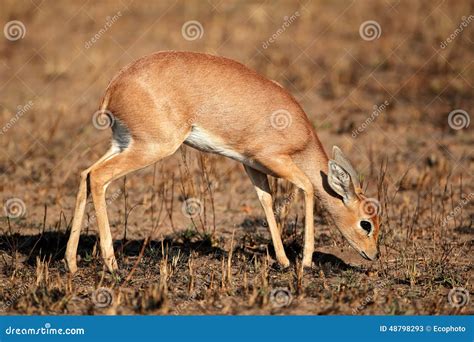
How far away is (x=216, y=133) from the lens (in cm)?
762

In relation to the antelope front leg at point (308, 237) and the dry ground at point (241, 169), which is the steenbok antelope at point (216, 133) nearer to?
the antelope front leg at point (308, 237)

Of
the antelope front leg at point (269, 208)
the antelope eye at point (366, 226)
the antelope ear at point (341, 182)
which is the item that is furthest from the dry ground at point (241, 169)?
the antelope ear at point (341, 182)

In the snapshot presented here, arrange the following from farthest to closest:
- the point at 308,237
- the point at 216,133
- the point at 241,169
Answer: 1. the point at 241,169
2. the point at 308,237
3. the point at 216,133

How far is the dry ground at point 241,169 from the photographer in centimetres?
704

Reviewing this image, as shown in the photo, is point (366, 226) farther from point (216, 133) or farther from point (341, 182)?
point (216, 133)

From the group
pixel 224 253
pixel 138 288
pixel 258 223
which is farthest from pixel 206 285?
pixel 258 223

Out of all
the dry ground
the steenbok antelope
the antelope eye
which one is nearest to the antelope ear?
the steenbok antelope

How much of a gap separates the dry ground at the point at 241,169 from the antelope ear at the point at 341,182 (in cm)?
66

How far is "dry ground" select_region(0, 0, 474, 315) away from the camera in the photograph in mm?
7035

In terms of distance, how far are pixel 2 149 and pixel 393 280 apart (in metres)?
6.69

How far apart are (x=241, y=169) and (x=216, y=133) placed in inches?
149

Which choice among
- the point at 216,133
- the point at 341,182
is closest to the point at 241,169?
the point at 341,182

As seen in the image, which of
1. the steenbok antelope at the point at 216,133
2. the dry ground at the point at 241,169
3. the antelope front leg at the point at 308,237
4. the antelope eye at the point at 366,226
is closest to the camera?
the dry ground at the point at 241,169

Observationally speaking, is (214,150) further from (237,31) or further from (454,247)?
(237,31)
